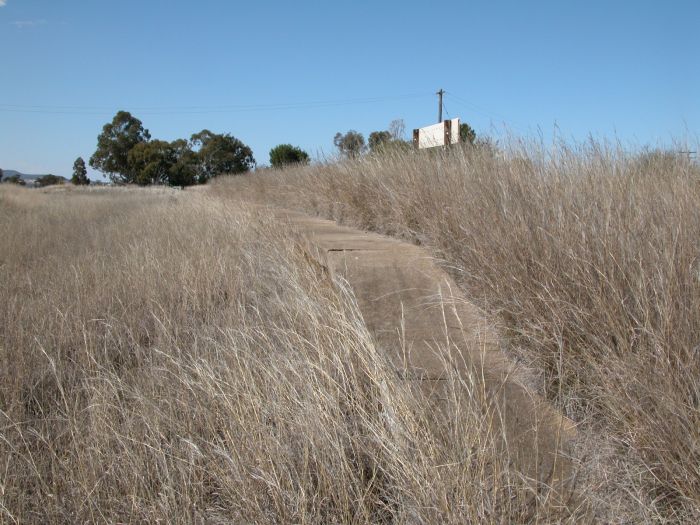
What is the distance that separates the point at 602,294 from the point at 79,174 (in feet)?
238

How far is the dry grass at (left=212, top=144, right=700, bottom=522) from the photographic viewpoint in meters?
1.55

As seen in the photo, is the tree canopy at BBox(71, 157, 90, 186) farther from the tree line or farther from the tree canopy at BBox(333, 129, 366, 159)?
the tree canopy at BBox(333, 129, 366, 159)

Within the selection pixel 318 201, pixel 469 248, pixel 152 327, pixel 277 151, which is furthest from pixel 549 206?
pixel 277 151

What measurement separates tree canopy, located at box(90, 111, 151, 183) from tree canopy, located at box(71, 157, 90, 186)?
476 centimetres

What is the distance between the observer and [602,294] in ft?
6.88

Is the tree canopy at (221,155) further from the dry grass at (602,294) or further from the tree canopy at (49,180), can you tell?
the dry grass at (602,294)

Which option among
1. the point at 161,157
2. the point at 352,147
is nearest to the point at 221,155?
the point at 161,157

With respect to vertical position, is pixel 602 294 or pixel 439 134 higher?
pixel 439 134

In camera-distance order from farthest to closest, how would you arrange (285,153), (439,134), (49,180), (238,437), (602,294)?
1. (49,180)
2. (285,153)
3. (439,134)
4. (602,294)
5. (238,437)

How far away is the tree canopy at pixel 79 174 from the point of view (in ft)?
214

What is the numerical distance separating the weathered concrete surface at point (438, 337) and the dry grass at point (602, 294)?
0.31 ft

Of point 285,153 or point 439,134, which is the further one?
point 285,153

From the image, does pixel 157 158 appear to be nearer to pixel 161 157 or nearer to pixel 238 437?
pixel 161 157

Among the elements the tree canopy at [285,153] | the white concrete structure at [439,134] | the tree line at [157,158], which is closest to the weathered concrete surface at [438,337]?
the white concrete structure at [439,134]
